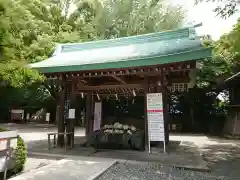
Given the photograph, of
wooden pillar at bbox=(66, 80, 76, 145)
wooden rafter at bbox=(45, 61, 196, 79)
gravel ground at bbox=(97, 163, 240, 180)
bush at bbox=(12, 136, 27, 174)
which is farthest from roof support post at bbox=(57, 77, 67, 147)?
gravel ground at bbox=(97, 163, 240, 180)

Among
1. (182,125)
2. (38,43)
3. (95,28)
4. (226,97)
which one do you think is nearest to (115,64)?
(38,43)

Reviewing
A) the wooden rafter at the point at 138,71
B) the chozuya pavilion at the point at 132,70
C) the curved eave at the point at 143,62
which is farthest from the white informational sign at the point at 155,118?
the curved eave at the point at 143,62

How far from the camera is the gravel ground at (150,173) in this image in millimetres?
4694

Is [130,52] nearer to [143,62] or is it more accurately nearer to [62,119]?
[143,62]

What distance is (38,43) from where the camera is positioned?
14547mm

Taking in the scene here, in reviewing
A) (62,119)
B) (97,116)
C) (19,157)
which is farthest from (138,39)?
(19,157)

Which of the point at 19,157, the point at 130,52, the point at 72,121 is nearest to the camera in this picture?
the point at 19,157

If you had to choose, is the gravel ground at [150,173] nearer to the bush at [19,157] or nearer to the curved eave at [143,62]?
the bush at [19,157]

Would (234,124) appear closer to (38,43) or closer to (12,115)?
(38,43)

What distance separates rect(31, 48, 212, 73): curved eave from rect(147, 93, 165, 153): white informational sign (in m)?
1.18

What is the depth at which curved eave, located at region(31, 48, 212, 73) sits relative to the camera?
5539 mm

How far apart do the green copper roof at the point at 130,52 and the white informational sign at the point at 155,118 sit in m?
1.24

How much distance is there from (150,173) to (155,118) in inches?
80.4

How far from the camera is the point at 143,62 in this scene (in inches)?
241
